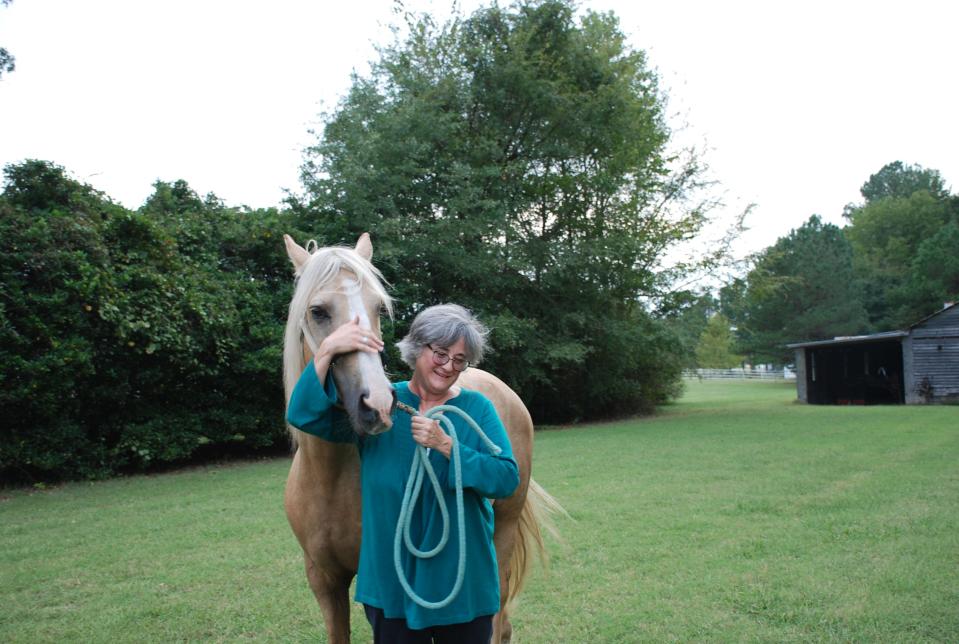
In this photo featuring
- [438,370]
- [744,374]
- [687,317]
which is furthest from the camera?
[744,374]

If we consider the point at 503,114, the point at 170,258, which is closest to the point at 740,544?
the point at 170,258

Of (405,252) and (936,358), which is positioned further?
(936,358)

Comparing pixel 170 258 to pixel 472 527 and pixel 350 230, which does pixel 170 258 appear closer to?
pixel 350 230

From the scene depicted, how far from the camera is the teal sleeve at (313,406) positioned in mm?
1834

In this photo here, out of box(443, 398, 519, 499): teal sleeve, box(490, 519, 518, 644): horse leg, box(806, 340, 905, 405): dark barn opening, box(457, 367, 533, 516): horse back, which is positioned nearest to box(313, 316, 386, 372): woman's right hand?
box(443, 398, 519, 499): teal sleeve

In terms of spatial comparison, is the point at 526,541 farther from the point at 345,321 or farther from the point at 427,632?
the point at 345,321

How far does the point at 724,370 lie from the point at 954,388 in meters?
37.5

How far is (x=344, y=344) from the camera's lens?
179cm

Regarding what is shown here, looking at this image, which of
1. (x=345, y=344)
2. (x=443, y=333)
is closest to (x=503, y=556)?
(x=443, y=333)

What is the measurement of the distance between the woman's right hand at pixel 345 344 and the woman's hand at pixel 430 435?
0.80 feet

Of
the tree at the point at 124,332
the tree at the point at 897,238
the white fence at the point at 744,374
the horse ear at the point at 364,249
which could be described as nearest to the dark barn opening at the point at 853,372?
the tree at the point at 897,238

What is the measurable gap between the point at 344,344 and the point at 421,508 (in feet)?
1.78

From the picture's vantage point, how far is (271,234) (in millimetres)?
12391

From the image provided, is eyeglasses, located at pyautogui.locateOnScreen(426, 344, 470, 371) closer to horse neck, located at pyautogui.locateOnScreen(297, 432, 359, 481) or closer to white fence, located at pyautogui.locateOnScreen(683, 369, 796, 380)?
horse neck, located at pyautogui.locateOnScreen(297, 432, 359, 481)
